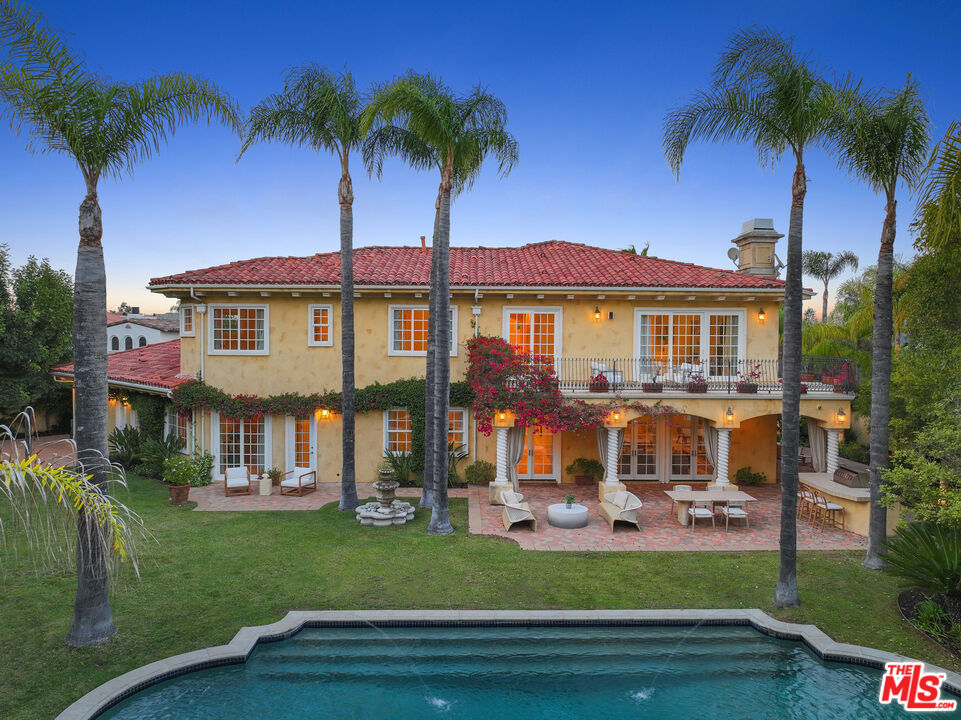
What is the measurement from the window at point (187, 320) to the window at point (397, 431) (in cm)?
722

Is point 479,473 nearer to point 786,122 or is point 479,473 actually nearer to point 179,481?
point 179,481

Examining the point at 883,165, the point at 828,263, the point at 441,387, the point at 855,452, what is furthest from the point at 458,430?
the point at 828,263

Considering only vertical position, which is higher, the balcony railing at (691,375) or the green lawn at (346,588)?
the balcony railing at (691,375)

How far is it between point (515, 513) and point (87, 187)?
10594 millimetres

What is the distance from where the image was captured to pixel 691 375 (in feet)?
52.9

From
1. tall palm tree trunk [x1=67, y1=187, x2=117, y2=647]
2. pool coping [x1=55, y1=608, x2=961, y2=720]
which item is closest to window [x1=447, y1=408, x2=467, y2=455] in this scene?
pool coping [x1=55, y1=608, x2=961, y2=720]

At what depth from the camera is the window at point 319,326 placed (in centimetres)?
1755

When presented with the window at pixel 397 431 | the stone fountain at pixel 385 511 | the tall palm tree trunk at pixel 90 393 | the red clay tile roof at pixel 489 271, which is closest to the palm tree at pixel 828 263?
the red clay tile roof at pixel 489 271

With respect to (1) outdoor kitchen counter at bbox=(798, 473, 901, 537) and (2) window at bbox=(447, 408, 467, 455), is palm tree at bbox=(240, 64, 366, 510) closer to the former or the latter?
(2) window at bbox=(447, 408, 467, 455)

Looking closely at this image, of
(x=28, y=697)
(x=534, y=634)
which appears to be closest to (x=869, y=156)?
(x=534, y=634)

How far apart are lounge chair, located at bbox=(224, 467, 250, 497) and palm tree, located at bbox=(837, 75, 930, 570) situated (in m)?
16.2

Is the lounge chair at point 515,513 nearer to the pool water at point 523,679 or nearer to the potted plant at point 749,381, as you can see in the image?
the pool water at point 523,679

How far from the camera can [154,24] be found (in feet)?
47.5

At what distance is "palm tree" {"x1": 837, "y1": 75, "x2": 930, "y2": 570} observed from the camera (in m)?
9.48
